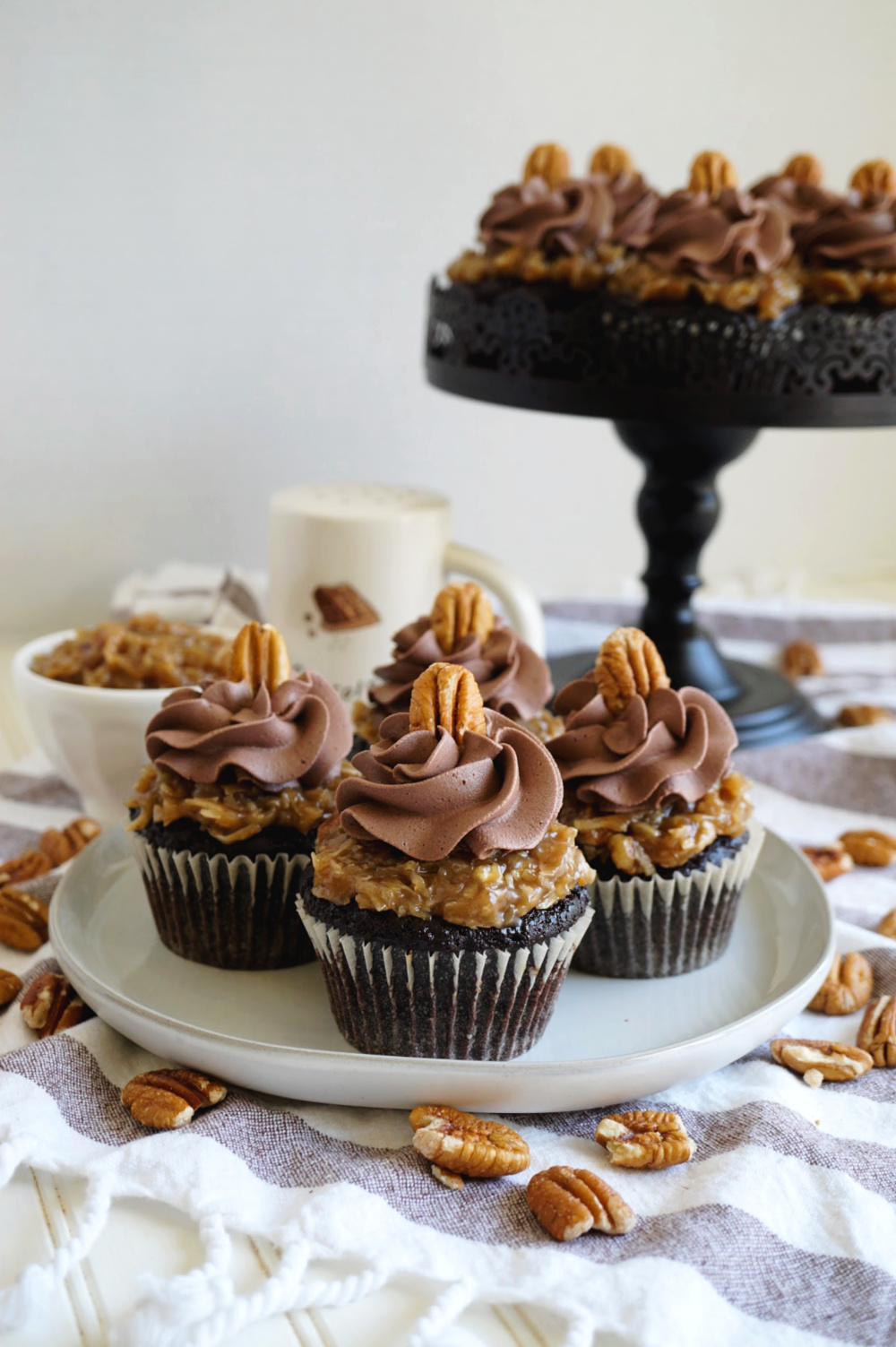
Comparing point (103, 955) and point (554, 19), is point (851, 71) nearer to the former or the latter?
point (554, 19)

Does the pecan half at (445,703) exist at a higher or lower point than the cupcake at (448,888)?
higher

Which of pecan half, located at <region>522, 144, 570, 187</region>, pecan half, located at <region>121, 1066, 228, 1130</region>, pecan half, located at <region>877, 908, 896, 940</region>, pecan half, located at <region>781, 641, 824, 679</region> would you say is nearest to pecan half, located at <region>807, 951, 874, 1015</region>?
pecan half, located at <region>877, 908, 896, 940</region>

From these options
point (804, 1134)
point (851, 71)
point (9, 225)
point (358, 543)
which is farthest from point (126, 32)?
point (804, 1134)

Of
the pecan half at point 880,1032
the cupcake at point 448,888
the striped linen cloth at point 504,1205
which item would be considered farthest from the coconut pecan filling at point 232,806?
the pecan half at point 880,1032

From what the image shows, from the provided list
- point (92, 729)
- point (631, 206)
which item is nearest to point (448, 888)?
point (92, 729)

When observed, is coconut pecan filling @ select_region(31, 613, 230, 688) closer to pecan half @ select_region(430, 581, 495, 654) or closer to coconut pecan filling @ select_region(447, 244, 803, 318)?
pecan half @ select_region(430, 581, 495, 654)

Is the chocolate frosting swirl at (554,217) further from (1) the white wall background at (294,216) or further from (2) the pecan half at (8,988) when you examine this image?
(2) the pecan half at (8,988)
